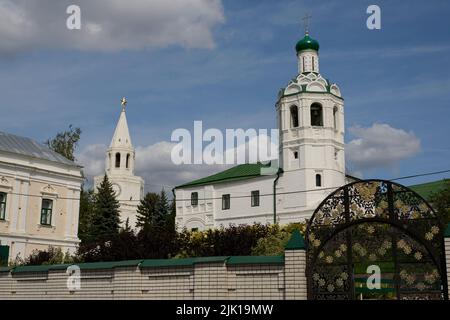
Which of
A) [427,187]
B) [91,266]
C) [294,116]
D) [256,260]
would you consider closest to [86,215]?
[294,116]

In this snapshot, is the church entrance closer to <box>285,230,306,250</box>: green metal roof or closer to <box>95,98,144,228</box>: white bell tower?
<box>285,230,306,250</box>: green metal roof

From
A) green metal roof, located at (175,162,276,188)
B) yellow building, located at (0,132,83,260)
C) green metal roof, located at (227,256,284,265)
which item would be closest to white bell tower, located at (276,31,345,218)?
green metal roof, located at (175,162,276,188)

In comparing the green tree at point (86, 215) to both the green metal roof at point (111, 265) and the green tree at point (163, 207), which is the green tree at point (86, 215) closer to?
the green tree at point (163, 207)

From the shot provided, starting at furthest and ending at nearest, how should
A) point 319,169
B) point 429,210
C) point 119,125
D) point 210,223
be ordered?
point 119,125 < point 210,223 < point 319,169 < point 429,210

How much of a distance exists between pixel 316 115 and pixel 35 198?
21.7 m

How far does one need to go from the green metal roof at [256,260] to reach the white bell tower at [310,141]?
2953 cm

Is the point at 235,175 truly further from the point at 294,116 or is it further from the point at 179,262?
the point at 179,262

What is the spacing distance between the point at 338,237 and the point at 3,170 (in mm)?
25038

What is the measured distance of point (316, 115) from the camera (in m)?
42.2

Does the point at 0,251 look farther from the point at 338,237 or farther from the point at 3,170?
the point at 338,237

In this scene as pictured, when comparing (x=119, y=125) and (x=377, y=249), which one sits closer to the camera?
(x=377, y=249)

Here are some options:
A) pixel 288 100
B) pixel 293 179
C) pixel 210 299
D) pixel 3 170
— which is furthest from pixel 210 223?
pixel 210 299

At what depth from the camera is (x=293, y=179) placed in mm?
41344
